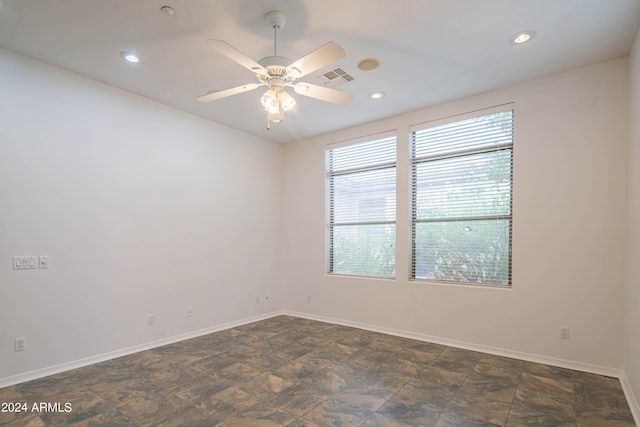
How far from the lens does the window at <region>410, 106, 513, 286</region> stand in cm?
384

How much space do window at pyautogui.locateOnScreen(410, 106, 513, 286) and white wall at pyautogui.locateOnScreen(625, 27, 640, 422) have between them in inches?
40.5

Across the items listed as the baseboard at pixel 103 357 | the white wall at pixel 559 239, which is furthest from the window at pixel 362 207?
the baseboard at pixel 103 357

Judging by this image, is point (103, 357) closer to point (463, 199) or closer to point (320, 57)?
point (320, 57)

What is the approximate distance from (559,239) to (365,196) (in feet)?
8.17

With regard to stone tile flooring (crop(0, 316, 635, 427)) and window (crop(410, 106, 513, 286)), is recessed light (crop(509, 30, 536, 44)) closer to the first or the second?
window (crop(410, 106, 513, 286))

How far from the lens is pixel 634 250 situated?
2.71m

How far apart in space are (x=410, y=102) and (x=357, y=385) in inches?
129

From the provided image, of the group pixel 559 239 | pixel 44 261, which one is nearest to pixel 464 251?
pixel 559 239

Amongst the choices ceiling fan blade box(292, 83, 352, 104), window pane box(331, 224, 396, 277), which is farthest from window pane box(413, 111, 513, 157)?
ceiling fan blade box(292, 83, 352, 104)

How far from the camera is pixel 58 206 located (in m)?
3.29

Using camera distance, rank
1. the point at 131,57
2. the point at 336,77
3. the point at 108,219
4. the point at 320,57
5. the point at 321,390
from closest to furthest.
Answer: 1. the point at 320,57
2. the point at 321,390
3. the point at 131,57
4. the point at 336,77
5. the point at 108,219

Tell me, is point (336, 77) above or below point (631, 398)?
above

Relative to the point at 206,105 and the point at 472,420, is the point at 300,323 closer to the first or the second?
the point at 472,420

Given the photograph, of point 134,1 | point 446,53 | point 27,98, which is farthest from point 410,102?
point 27,98
